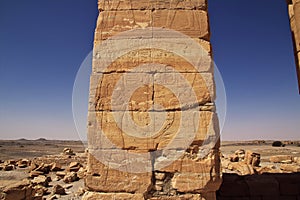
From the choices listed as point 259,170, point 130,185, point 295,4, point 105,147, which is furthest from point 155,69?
point 259,170

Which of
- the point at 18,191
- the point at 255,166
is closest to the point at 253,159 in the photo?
the point at 255,166

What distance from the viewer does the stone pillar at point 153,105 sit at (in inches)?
146

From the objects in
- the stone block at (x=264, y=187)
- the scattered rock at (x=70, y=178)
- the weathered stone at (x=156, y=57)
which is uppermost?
the weathered stone at (x=156, y=57)

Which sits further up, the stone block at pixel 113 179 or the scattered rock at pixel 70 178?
the stone block at pixel 113 179

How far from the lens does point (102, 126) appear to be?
380 cm

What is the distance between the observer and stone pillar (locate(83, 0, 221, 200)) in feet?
12.1

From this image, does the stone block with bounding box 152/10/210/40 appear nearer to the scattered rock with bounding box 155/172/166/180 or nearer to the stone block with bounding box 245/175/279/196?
the scattered rock with bounding box 155/172/166/180

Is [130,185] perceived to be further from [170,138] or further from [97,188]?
[170,138]

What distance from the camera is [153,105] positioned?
382cm

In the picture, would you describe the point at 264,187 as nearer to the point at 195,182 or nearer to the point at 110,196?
the point at 195,182

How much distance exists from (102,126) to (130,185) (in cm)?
96

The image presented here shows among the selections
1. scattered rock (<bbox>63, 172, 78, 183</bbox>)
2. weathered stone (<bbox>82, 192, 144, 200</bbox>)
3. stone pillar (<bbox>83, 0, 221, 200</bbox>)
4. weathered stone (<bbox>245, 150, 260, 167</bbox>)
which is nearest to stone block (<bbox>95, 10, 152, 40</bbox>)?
stone pillar (<bbox>83, 0, 221, 200</bbox>)

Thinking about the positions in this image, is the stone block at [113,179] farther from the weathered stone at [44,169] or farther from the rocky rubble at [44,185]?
the weathered stone at [44,169]

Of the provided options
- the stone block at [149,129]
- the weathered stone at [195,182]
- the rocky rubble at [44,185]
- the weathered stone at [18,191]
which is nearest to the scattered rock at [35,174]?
the rocky rubble at [44,185]
